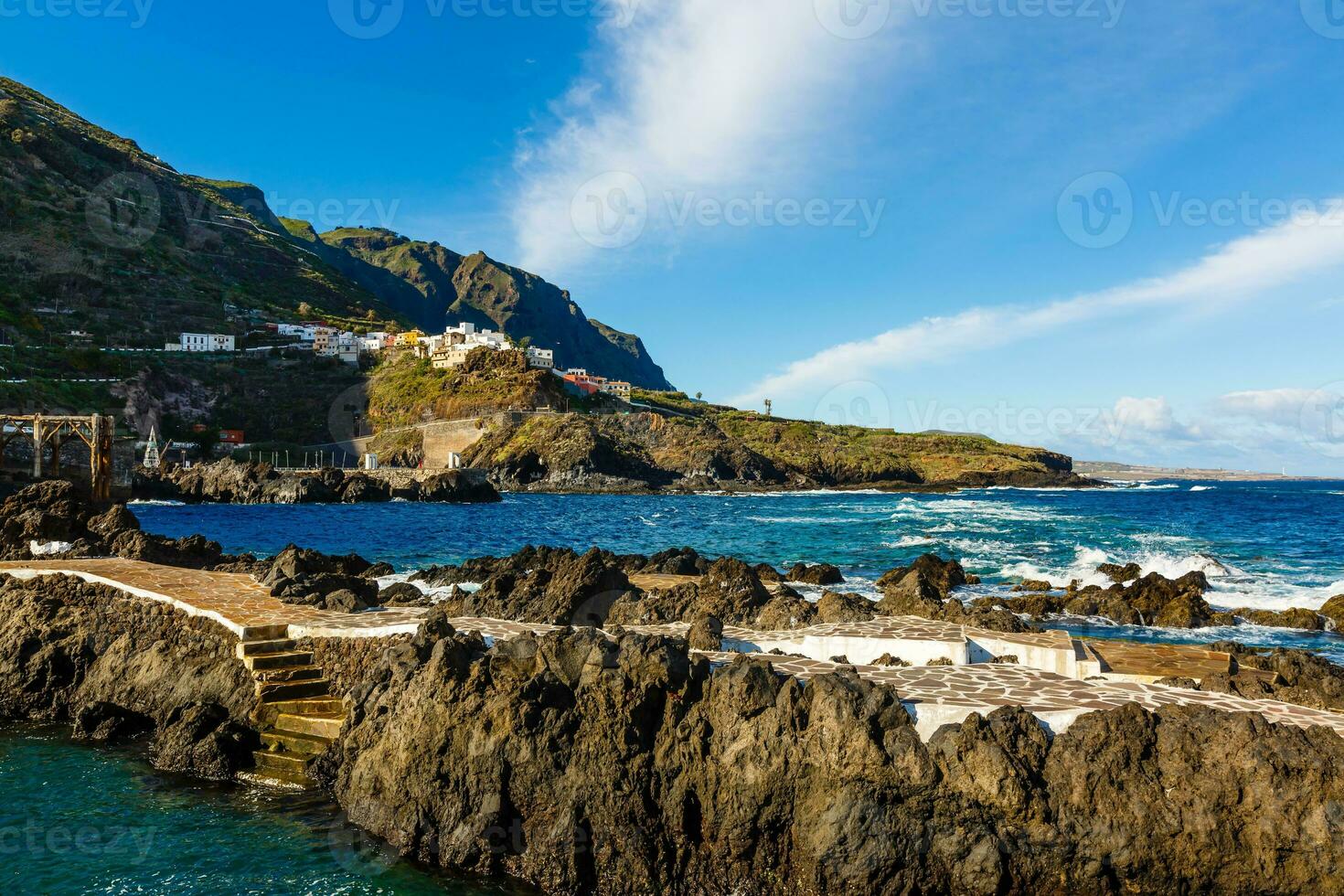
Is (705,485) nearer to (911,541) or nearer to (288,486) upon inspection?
(288,486)

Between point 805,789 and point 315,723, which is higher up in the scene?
point 805,789

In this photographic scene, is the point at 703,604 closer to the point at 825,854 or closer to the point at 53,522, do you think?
the point at 825,854

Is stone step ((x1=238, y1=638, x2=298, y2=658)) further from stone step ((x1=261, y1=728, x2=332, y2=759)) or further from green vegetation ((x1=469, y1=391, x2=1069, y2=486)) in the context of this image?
green vegetation ((x1=469, y1=391, x2=1069, y2=486))

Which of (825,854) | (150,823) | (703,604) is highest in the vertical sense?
(703,604)

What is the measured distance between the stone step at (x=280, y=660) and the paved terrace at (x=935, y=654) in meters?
0.35

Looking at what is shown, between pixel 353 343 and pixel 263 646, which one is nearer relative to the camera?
pixel 263 646

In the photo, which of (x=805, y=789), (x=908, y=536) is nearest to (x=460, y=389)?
(x=908, y=536)

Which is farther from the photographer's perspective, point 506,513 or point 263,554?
point 506,513

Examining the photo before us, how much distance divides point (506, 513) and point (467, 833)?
55.5m

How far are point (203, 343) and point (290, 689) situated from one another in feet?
402

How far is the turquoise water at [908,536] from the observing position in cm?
2814

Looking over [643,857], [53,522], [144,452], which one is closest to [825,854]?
[643,857]

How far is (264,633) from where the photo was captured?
11891 mm

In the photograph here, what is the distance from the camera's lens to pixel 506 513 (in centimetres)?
6234
